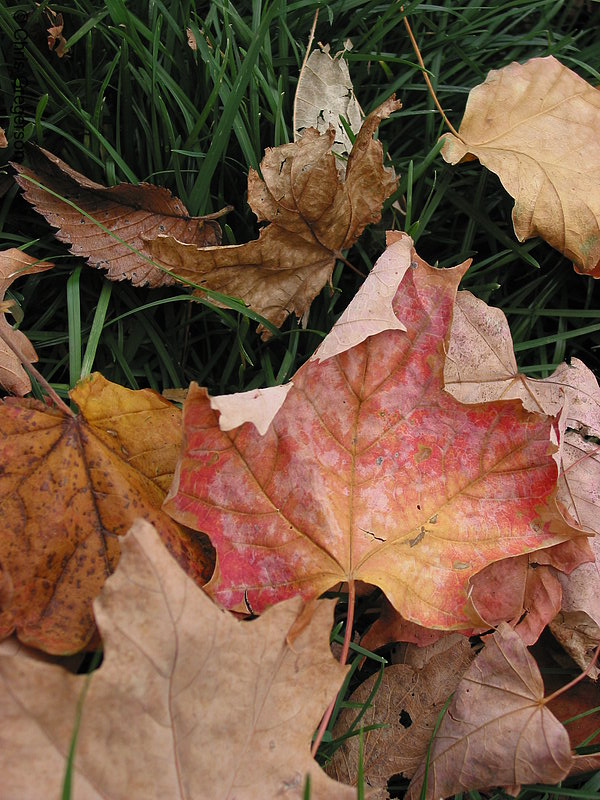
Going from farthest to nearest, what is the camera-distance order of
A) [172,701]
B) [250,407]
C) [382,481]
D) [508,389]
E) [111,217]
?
[111,217] → [508,389] → [382,481] → [250,407] → [172,701]

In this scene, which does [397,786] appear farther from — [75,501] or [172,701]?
[75,501]

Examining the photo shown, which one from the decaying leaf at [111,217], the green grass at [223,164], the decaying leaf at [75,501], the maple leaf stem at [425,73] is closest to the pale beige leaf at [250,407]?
the decaying leaf at [75,501]

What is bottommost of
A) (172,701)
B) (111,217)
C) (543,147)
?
(172,701)

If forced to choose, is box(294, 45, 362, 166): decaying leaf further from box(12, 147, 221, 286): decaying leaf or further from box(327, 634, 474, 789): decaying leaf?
box(327, 634, 474, 789): decaying leaf

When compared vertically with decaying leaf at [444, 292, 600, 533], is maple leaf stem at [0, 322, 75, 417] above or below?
above

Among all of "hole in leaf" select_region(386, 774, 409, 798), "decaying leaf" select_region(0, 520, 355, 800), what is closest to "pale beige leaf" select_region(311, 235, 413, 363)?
"decaying leaf" select_region(0, 520, 355, 800)

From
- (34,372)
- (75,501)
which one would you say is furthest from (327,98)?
(75,501)
